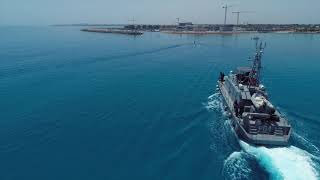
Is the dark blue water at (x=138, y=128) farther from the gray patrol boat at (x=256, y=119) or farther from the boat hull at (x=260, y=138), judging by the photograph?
the gray patrol boat at (x=256, y=119)

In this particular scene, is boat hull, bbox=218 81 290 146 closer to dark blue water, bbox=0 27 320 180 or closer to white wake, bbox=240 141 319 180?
white wake, bbox=240 141 319 180

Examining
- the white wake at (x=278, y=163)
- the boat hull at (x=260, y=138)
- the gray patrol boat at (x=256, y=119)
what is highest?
the gray patrol boat at (x=256, y=119)

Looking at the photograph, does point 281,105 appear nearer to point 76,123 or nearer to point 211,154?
point 211,154

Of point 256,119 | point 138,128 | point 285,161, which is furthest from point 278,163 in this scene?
point 138,128

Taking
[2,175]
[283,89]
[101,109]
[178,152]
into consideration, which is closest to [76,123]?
[101,109]

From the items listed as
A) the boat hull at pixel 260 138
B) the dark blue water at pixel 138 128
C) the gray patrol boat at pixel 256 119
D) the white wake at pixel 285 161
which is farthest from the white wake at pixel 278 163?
the gray patrol boat at pixel 256 119

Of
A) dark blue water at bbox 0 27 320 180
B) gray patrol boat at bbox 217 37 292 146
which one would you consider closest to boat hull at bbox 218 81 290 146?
gray patrol boat at bbox 217 37 292 146

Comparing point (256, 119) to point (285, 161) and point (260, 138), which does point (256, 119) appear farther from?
point (285, 161)

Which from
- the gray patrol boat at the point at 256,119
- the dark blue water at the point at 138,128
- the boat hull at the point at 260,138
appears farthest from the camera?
the gray patrol boat at the point at 256,119
